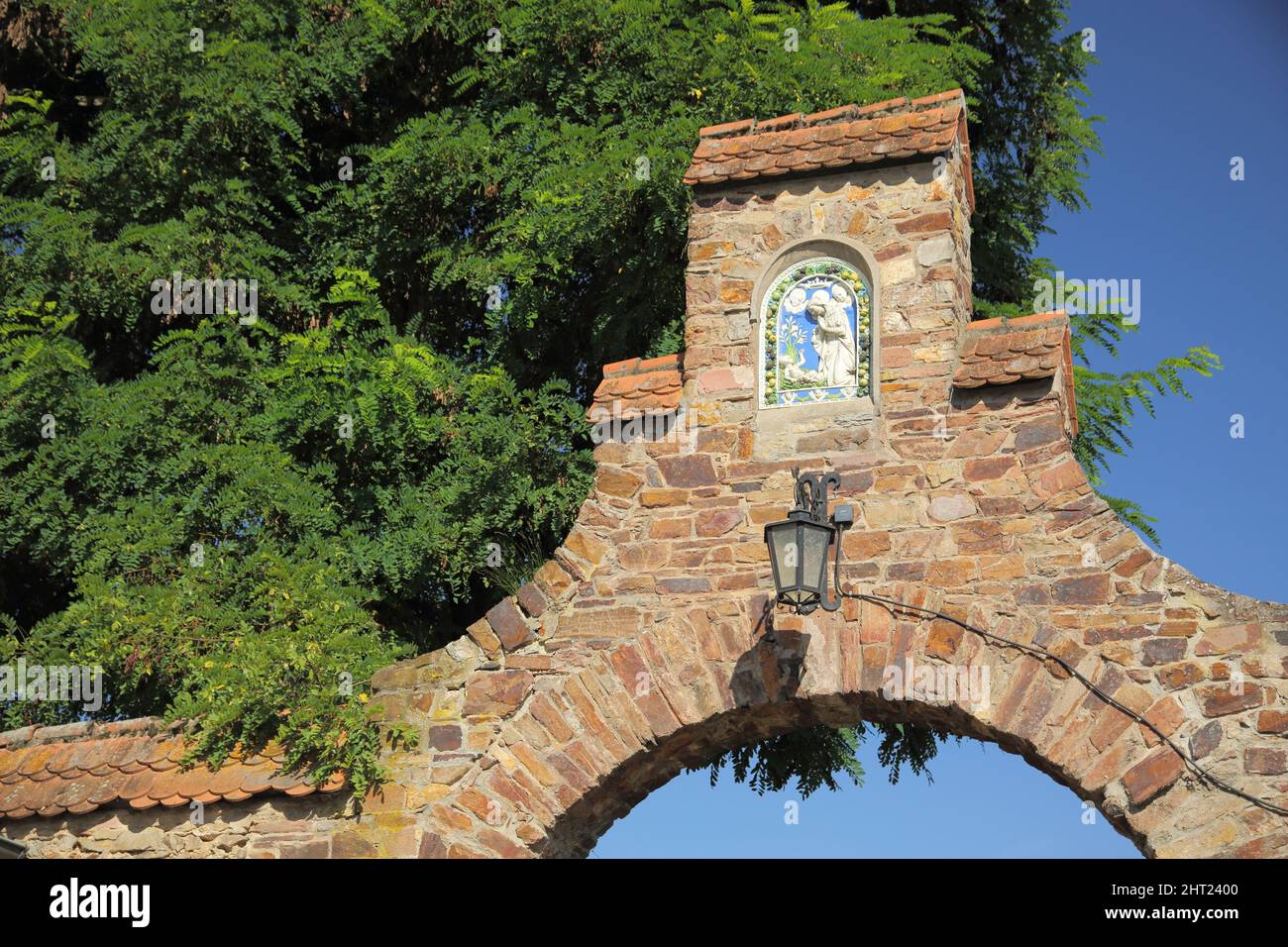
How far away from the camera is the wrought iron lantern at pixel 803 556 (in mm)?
8023

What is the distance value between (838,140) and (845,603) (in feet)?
8.59

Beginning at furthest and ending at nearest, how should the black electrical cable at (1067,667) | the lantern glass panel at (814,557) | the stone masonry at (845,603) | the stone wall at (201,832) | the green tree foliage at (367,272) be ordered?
the green tree foliage at (367,272) < the stone wall at (201,832) < the lantern glass panel at (814,557) < the stone masonry at (845,603) < the black electrical cable at (1067,667)

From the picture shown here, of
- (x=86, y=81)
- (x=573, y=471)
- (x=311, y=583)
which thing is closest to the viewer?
(x=311, y=583)

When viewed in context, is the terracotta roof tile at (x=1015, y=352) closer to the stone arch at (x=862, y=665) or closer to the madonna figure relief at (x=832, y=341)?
the stone arch at (x=862, y=665)

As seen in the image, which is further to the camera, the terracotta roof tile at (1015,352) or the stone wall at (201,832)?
the stone wall at (201,832)

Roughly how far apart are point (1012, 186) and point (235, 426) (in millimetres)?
6813

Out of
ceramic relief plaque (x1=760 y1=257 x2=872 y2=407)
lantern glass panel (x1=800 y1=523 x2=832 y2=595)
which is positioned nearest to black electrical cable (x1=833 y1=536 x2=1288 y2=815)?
lantern glass panel (x1=800 y1=523 x2=832 y2=595)

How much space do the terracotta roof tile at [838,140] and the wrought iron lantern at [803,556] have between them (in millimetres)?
2027

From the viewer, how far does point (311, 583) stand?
400 inches

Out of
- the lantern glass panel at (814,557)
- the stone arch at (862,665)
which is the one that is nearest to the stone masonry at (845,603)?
the stone arch at (862,665)

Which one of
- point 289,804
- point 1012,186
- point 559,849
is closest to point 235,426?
point 289,804

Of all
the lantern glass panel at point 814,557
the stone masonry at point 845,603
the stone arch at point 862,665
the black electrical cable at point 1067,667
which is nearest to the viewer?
the black electrical cable at point 1067,667

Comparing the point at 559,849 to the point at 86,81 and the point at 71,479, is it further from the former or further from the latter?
the point at 86,81

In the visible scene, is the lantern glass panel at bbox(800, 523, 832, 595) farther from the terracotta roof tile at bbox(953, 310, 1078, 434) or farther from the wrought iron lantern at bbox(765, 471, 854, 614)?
the terracotta roof tile at bbox(953, 310, 1078, 434)
